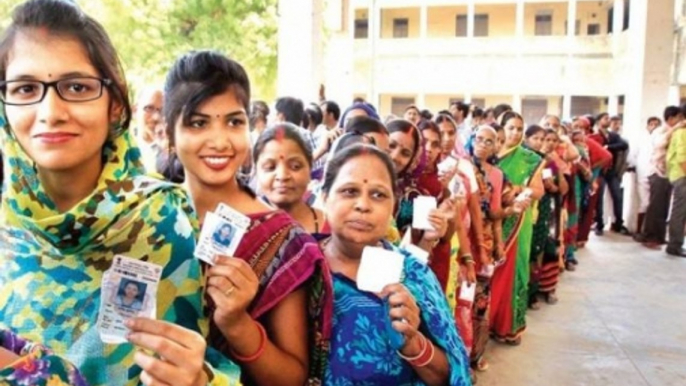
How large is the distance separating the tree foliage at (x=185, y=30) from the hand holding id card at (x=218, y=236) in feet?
30.0

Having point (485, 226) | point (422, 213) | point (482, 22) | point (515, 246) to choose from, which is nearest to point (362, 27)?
point (482, 22)

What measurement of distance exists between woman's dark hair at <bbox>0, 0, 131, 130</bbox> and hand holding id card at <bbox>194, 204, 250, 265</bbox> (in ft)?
0.82

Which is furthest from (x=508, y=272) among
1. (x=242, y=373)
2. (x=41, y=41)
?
(x=41, y=41)

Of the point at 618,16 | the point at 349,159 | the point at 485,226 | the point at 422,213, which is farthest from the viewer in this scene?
the point at 618,16

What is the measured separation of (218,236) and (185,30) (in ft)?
34.3

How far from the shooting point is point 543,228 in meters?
5.79

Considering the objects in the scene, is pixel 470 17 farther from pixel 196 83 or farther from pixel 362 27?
pixel 196 83

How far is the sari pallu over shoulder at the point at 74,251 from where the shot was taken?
1.11m

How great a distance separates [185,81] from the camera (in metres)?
1.47

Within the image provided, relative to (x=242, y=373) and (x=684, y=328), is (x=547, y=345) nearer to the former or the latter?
(x=684, y=328)

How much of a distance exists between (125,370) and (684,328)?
571 cm

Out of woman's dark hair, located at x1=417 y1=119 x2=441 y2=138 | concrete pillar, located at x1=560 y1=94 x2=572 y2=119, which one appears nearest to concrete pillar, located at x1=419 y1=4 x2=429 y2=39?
concrete pillar, located at x1=560 y1=94 x2=572 y2=119

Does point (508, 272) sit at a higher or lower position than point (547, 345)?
higher

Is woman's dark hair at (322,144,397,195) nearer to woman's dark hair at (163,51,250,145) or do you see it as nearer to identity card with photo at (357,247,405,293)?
identity card with photo at (357,247,405,293)
